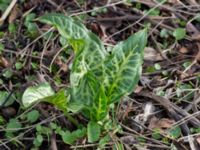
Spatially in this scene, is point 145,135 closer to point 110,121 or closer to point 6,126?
point 110,121

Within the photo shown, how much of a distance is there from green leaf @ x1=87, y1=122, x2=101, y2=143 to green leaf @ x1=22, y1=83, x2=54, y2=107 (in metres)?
0.17

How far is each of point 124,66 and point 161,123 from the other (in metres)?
0.27

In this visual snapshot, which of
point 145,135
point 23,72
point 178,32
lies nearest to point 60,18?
point 23,72

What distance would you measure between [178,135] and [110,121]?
23 cm

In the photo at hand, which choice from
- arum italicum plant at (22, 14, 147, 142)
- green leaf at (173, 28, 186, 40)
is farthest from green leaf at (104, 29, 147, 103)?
green leaf at (173, 28, 186, 40)

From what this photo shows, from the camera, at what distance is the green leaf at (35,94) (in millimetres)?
1501

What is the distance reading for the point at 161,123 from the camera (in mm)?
1716

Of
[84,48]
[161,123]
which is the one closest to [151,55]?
[161,123]

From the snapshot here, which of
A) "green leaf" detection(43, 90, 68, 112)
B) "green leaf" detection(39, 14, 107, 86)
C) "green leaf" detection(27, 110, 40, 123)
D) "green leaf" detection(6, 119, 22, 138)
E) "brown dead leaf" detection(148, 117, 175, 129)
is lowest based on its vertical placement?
"brown dead leaf" detection(148, 117, 175, 129)

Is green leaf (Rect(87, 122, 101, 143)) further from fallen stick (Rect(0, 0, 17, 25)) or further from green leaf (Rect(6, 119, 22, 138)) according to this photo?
fallen stick (Rect(0, 0, 17, 25))

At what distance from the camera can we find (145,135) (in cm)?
169

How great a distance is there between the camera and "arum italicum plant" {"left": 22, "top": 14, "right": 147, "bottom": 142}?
156 cm

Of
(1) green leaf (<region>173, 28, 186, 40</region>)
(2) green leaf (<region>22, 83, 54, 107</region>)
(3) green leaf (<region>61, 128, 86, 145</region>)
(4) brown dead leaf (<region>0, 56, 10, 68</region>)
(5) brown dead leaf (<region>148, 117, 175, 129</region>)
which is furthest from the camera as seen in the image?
(1) green leaf (<region>173, 28, 186, 40</region>)

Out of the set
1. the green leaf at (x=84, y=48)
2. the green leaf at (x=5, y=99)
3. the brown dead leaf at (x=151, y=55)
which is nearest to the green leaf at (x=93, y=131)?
the green leaf at (x=84, y=48)
